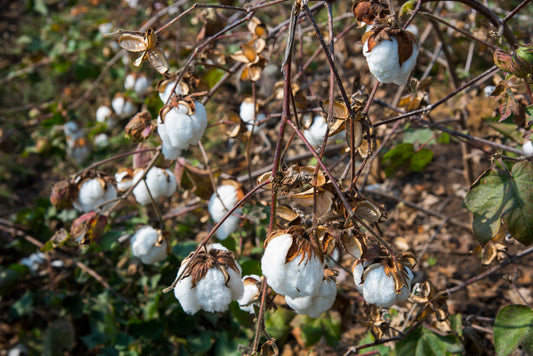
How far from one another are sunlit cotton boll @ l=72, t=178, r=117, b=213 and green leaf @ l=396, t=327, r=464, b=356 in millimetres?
896

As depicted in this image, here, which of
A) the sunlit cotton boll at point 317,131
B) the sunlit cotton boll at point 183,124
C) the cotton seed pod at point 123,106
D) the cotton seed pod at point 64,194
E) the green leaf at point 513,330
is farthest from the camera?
the cotton seed pod at point 123,106

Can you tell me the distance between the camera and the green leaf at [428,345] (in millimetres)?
1144

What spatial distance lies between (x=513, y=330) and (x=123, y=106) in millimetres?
1820

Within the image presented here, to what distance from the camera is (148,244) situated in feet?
3.92

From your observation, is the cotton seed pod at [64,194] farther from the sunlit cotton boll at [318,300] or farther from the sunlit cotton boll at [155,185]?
the sunlit cotton boll at [318,300]

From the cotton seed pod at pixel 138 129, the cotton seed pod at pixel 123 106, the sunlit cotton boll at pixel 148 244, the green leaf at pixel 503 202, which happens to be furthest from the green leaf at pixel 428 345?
the cotton seed pod at pixel 123 106

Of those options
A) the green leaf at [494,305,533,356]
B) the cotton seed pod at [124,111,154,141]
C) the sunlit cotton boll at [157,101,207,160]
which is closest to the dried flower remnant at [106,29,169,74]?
the sunlit cotton boll at [157,101,207,160]

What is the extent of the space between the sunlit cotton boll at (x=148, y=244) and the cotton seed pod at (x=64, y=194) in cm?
24

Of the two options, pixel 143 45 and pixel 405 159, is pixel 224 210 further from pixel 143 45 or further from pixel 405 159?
pixel 405 159

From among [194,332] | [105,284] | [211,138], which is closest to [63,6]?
[211,138]

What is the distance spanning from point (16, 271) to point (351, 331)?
4.65 ft

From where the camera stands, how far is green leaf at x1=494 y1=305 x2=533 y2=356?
3.43 feet

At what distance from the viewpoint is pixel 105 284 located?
5.62 ft

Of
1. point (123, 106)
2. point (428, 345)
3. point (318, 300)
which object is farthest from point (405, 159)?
point (123, 106)
